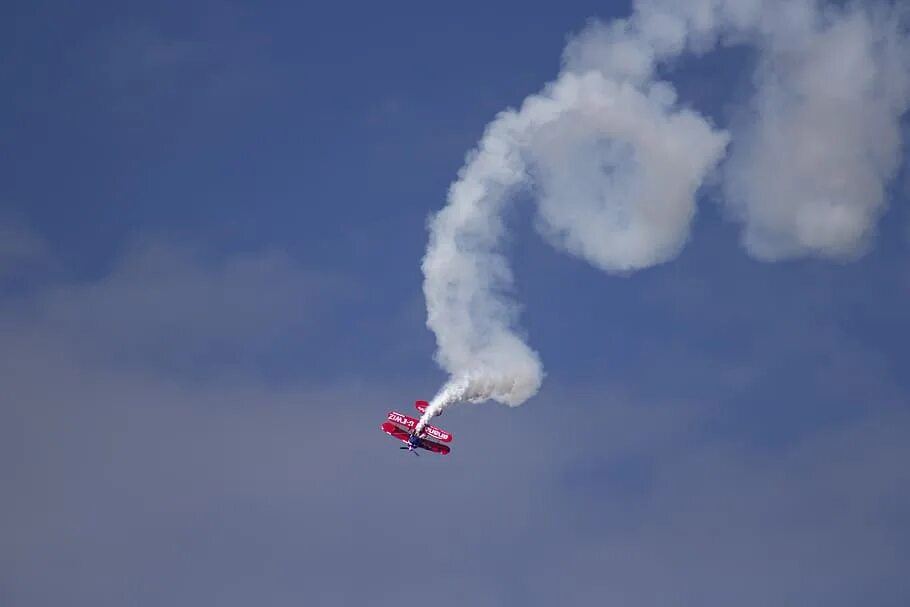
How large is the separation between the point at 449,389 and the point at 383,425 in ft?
30.7

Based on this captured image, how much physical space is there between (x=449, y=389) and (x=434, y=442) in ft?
27.9

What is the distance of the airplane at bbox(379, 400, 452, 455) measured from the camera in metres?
132

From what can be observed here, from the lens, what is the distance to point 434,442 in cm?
13288

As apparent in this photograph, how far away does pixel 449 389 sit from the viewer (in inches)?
4936

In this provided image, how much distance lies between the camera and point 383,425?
13312 cm

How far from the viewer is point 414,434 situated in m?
132

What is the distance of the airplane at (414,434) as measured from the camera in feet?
433

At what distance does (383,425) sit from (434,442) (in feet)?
11.9
